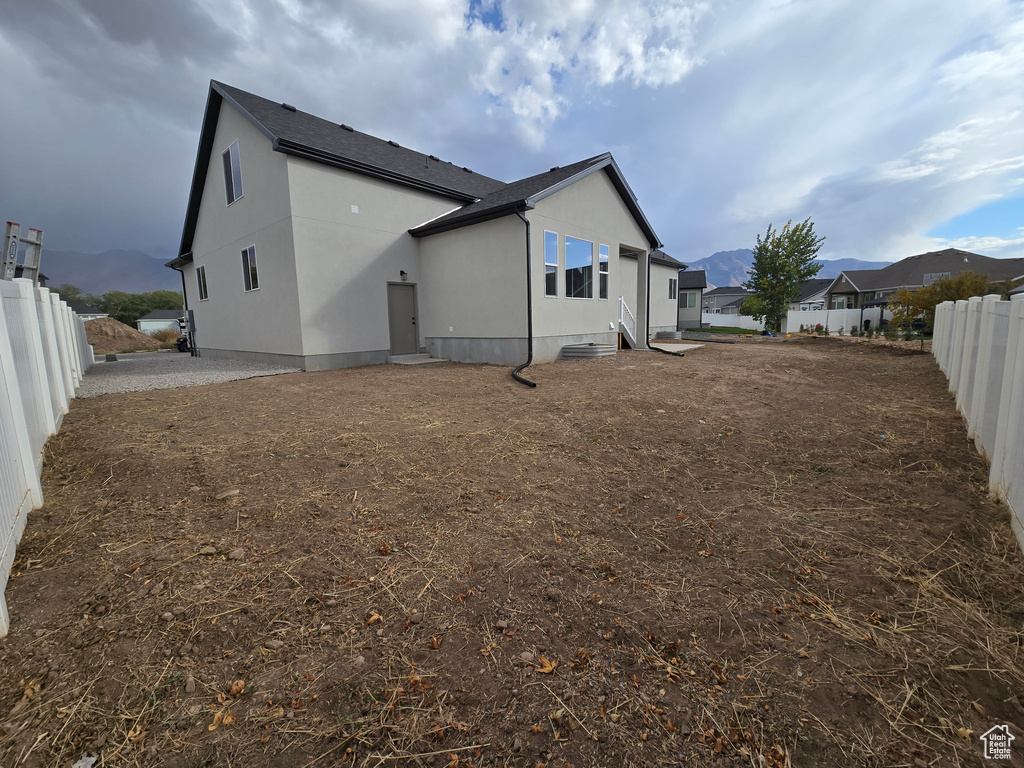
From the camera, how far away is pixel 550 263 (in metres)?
11.3

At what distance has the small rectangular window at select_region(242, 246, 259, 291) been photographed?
1229 centimetres

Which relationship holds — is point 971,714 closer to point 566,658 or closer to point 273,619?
point 566,658

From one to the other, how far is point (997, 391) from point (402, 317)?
39.8ft

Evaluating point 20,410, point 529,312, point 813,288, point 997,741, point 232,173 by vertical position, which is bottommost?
point 997,741

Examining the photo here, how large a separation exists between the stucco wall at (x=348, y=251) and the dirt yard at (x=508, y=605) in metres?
6.72

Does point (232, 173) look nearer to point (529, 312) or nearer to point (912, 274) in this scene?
point (529, 312)

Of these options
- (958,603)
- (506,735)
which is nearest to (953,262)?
(958,603)

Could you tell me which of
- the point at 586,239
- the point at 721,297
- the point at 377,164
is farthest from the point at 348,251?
the point at 721,297

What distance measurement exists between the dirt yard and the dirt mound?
32991 millimetres

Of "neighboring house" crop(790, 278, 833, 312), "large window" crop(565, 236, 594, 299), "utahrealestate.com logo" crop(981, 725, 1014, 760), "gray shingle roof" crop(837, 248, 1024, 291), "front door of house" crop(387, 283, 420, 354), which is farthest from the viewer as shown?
"neighboring house" crop(790, 278, 833, 312)

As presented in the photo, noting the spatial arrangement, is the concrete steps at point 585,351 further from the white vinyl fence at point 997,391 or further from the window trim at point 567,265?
the white vinyl fence at point 997,391

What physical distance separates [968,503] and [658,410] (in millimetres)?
3198

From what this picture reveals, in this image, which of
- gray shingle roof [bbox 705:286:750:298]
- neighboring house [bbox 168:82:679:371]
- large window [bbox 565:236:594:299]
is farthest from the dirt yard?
gray shingle roof [bbox 705:286:750:298]

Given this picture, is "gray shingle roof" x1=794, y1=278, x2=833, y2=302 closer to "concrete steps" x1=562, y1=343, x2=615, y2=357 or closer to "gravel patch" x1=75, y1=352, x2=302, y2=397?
"concrete steps" x1=562, y1=343, x2=615, y2=357
